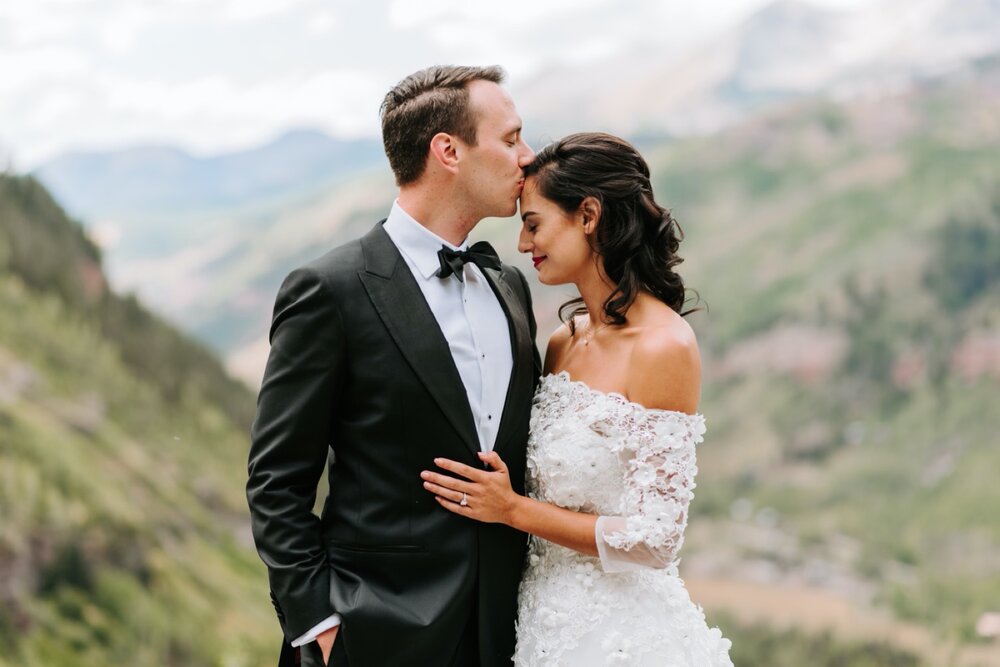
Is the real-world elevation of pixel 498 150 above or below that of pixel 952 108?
below

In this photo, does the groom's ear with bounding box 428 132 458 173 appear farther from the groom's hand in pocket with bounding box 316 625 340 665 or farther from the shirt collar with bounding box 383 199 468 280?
the groom's hand in pocket with bounding box 316 625 340 665

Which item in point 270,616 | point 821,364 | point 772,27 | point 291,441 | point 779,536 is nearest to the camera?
point 291,441

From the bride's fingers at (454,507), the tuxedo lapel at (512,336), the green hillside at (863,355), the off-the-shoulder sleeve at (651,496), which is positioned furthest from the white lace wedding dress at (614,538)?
the green hillside at (863,355)

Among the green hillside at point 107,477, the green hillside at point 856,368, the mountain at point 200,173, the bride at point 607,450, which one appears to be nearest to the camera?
the bride at point 607,450

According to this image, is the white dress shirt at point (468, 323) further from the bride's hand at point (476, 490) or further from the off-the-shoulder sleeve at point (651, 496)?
the off-the-shoulder sleeve at point (651, 496)

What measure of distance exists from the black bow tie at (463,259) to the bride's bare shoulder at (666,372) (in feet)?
1.32

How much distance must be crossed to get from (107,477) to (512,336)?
3648 millimetres

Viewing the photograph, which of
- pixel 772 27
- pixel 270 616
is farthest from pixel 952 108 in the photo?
pixel 270 616

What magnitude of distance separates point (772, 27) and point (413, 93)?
11.8m

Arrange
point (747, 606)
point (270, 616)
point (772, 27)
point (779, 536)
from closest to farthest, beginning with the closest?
point (270, 616) → point (747, 606) → point (779, 536) → point (772, 27)

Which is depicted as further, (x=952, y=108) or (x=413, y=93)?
(x=952, y=108)

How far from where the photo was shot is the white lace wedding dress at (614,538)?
7.54 feet

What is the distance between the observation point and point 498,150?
242cm

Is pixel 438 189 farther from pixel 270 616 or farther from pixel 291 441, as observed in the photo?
pixel 270 616
